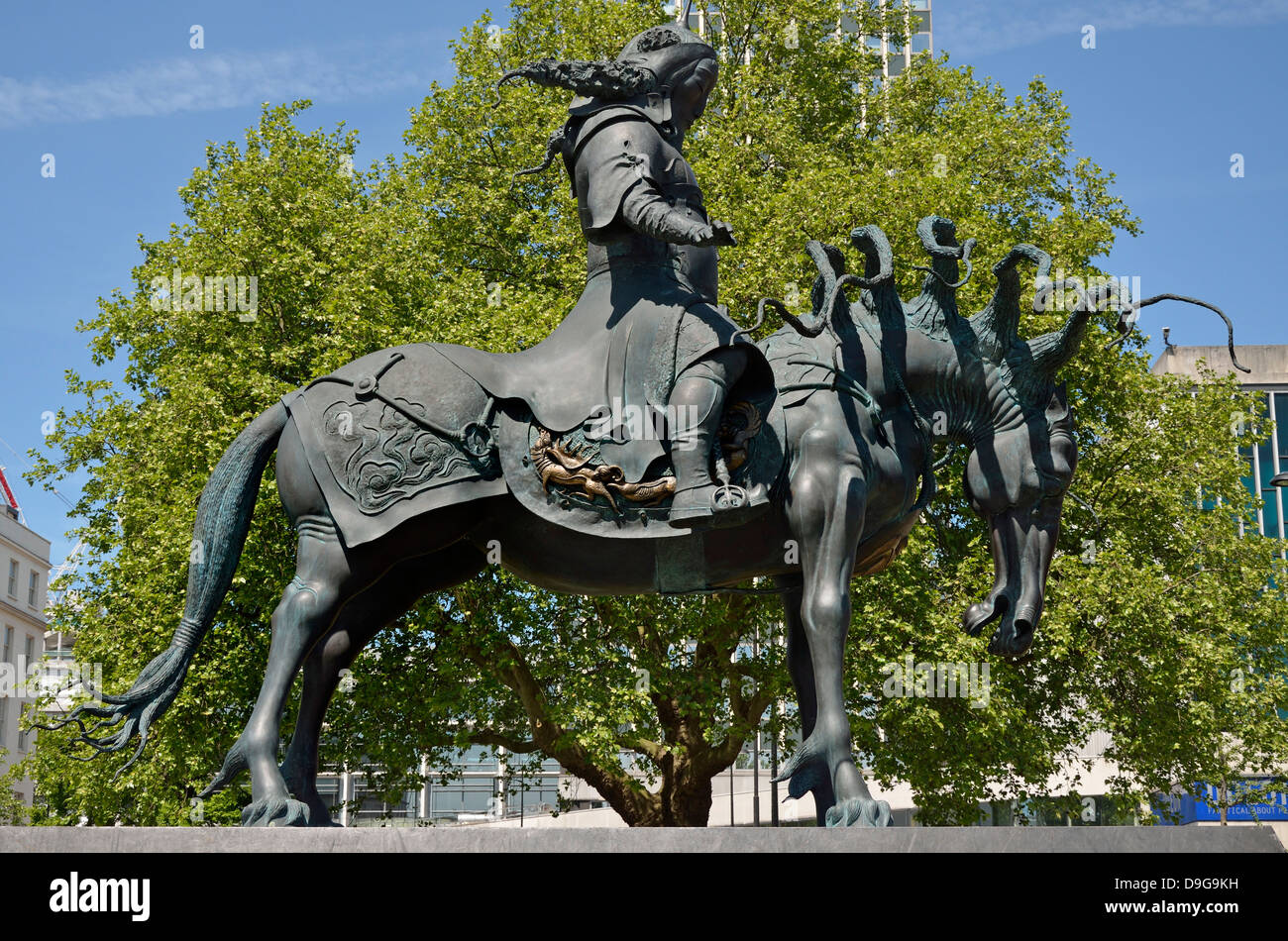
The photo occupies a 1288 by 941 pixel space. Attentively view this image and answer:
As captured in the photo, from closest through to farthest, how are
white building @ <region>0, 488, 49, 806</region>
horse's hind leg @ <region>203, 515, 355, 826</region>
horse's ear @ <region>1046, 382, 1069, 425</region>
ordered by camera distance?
horse's hind leg @ <region>203, 515, 355, 826</region>, horse's ear @ <region>1046, 382, 1069, 425</region>, white building @ <region>0, 488, 49, 806</region>

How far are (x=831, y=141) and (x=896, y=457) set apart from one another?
21955 millimetres

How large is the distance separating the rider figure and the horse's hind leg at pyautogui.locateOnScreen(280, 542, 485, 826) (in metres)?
1.14

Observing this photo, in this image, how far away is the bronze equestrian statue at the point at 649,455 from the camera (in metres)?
6.22

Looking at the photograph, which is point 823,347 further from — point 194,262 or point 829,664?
point 194,262

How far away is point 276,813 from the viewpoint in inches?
225

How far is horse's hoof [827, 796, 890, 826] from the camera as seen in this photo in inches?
220

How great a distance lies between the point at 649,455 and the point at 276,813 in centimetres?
223

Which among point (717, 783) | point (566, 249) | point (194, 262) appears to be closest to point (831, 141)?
point (566, 249)

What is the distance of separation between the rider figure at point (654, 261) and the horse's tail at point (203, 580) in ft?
4.88
